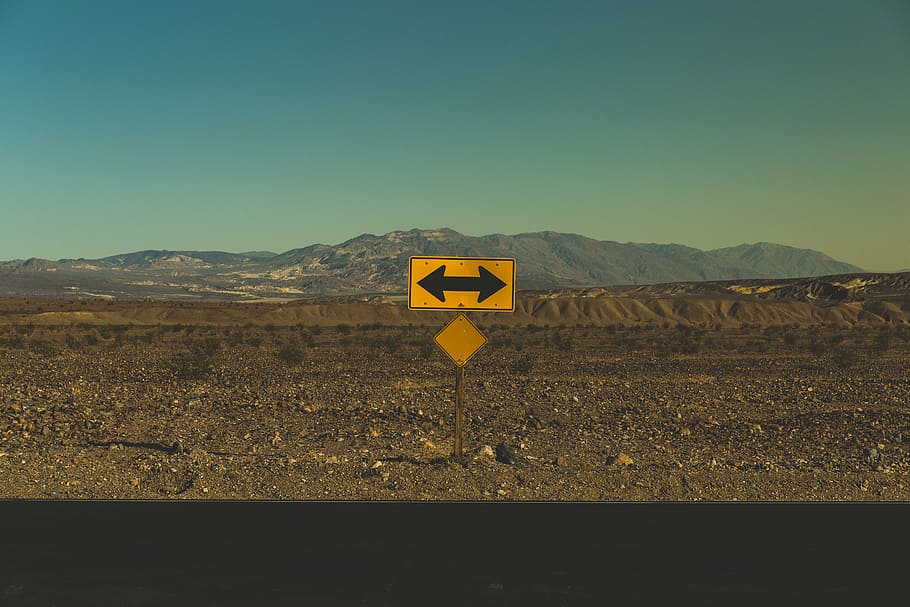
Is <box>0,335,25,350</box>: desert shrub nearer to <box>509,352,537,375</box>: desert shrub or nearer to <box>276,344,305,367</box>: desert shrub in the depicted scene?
<box>276,344,305,367</box>: desert shrub

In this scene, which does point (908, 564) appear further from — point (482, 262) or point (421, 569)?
point (482, 262)

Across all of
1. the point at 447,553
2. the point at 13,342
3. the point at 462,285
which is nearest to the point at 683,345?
the point at 13,342

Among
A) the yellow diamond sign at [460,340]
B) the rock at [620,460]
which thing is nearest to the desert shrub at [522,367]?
the rock at [620,460]

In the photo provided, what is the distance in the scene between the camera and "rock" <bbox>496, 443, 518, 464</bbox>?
12073 millimetres

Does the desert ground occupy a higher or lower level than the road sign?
lower

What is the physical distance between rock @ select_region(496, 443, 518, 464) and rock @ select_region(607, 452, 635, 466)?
1.34m

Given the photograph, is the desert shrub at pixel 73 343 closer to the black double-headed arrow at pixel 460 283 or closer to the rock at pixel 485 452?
the rock at pixel 485 452

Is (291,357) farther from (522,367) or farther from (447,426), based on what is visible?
(447,426)

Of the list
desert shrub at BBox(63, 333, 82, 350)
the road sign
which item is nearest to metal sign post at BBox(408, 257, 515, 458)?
the road sign

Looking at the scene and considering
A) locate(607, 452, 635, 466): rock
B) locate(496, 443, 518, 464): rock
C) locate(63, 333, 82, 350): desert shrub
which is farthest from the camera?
locate(63, 333, 82, 350): desert shrub

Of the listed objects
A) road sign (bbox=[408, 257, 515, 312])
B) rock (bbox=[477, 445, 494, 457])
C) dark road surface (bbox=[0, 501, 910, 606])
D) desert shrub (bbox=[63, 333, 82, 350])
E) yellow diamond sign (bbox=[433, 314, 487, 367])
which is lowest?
desert shrub (bbox=[63, 333, 82, 350])

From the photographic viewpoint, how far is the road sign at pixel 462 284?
37.7 ft

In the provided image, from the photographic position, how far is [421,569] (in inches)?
269

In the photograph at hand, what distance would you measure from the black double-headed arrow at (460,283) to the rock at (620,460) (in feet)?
9.75
